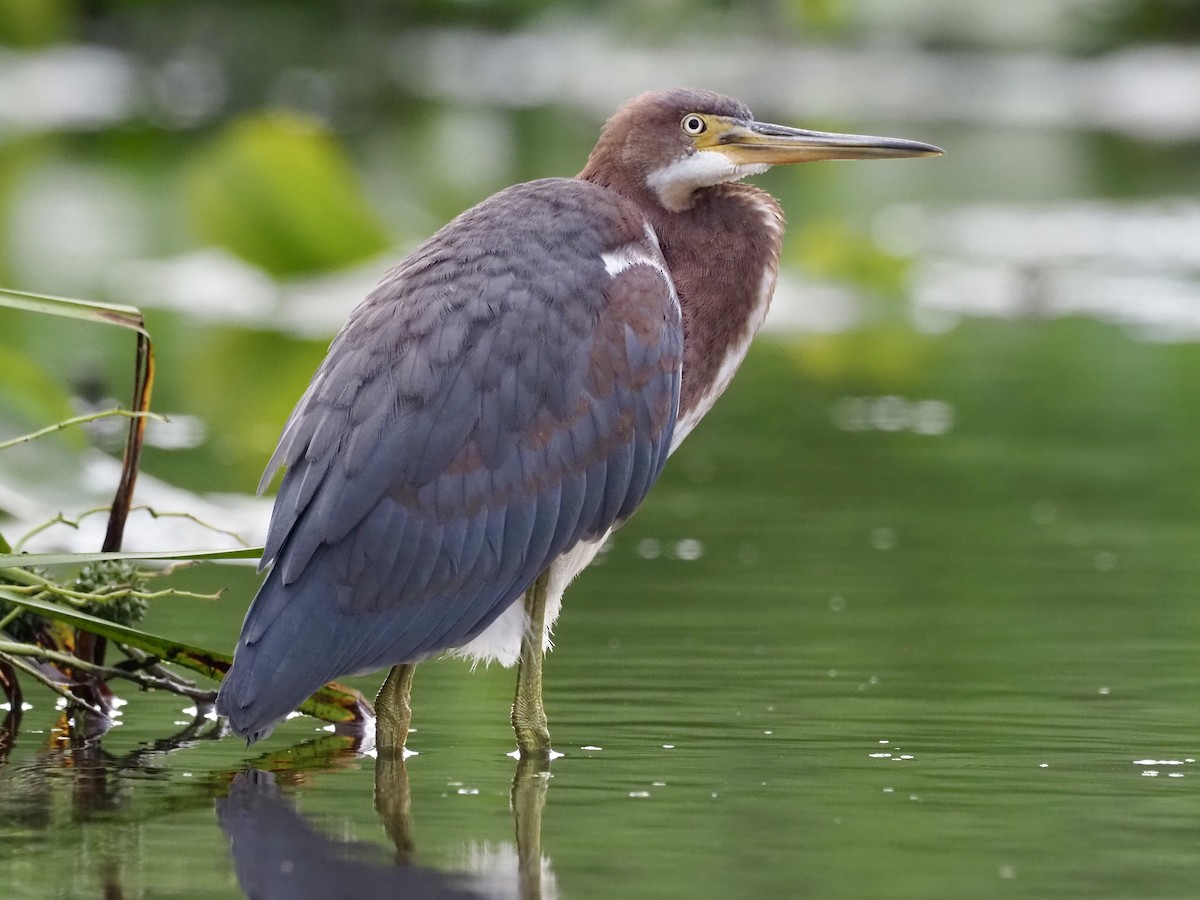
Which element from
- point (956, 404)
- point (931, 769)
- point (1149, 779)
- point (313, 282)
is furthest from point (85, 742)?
point (313, 282)

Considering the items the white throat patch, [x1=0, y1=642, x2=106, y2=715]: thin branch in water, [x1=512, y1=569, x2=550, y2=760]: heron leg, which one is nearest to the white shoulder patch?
the white throat patch

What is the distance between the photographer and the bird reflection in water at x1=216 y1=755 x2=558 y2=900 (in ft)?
11.6

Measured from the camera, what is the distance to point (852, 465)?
334 inches

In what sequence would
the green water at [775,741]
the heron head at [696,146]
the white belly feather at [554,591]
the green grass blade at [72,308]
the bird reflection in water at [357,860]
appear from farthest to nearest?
1. the heron head at [696,146]
2. the white belly feather at [554,591]
3. the green grass blade at [72,308]
4. the green water at [775,741]
5. the bird reflection in water at [357,860]

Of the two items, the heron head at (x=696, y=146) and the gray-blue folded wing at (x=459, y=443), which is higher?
the heron head at (x=696, y=146)

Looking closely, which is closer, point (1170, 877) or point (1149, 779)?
point (1170, 877)

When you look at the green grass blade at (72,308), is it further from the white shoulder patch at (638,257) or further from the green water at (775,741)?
the white shoulder patch at (638,257)

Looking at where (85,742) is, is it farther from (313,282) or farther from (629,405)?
(313,282)

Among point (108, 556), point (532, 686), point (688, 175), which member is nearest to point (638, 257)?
point (688, 175)

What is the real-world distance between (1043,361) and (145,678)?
7184 mm

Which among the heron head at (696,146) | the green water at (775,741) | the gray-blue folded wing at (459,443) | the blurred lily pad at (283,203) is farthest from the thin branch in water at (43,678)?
the blurred lily pad at (283,203)

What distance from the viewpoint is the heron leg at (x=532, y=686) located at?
461cm

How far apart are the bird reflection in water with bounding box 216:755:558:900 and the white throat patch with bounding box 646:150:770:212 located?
1623 mm

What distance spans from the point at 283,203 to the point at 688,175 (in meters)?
8.52
